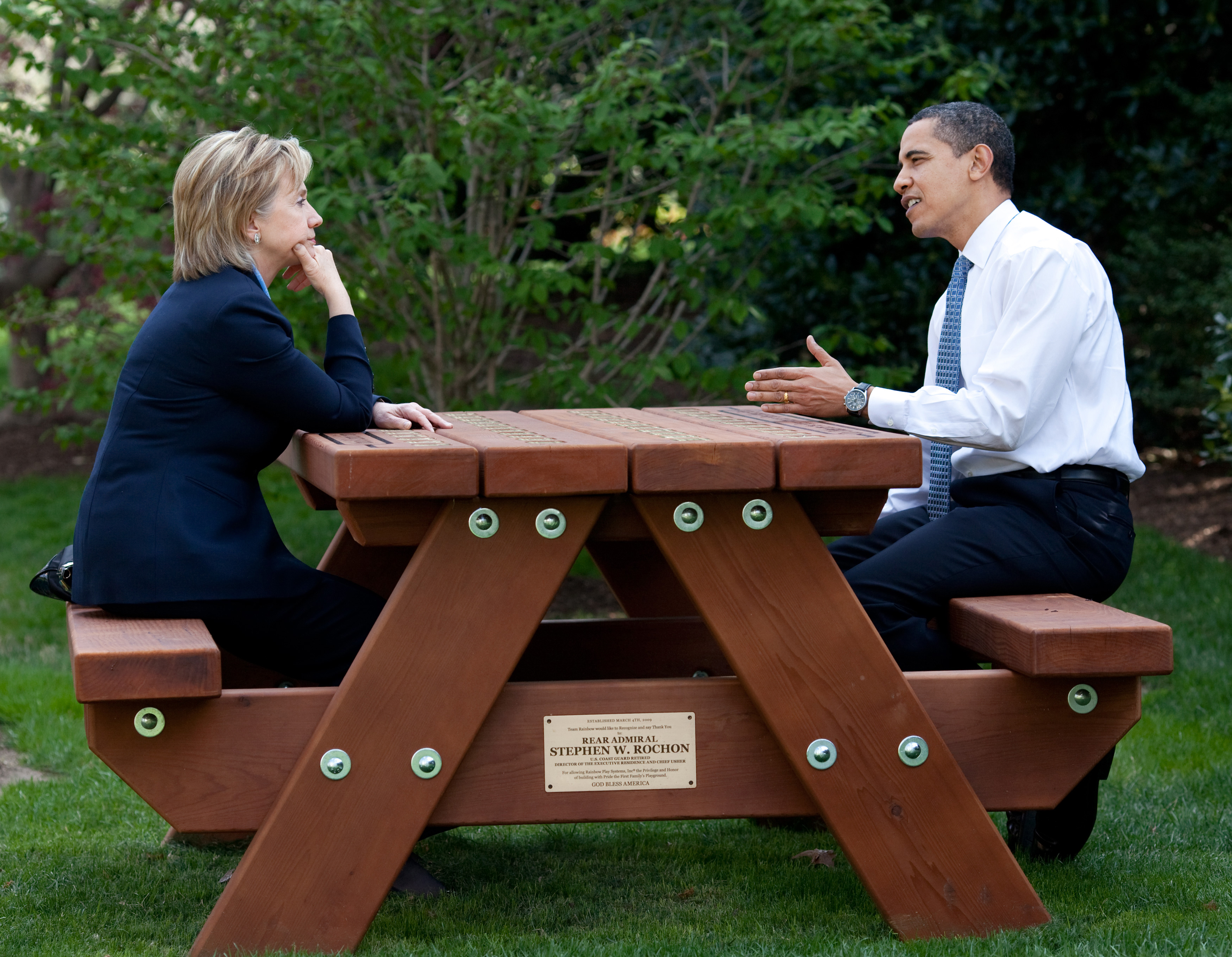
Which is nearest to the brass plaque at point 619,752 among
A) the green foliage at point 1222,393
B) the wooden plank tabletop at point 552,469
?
the wooden plank tabletop at point 552,469

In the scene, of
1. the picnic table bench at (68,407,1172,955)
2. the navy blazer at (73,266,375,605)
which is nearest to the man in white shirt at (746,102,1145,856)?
the picnic table bench at (68,407,1172,955)

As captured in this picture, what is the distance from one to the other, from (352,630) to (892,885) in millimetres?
1189

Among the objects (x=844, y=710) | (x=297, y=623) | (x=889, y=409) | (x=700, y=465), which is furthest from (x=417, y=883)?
(x=889, y=409)

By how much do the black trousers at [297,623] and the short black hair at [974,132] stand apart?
1719 millimetres

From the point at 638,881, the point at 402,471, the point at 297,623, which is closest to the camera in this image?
the point at 402,471

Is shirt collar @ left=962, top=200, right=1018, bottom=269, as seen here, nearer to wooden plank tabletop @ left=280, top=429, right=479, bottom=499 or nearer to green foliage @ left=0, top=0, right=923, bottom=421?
wooden plank tabletop @ left=280, top=429, right=479, bottom=499

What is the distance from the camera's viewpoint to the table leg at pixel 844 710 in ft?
8.05

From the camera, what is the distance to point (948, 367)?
3256mm

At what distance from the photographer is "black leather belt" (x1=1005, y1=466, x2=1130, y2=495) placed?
298cm

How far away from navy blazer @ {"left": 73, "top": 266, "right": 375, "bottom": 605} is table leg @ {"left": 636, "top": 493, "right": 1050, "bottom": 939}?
77cm

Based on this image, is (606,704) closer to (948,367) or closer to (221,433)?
(221,433)

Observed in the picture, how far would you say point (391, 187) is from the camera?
5750 millimetres

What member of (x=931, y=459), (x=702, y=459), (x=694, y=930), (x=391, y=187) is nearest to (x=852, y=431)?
(x=702, y=459)

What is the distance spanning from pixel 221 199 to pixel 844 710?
160 centimetres
